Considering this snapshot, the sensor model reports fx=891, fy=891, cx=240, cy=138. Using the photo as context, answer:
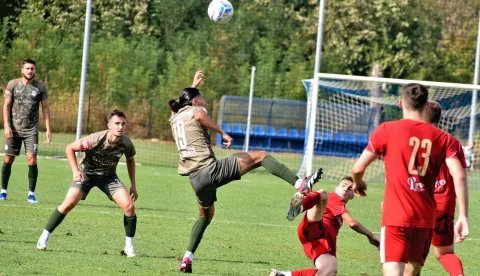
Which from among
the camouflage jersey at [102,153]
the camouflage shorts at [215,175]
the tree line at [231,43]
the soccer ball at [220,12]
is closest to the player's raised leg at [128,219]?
the camouflage jersey at [102,153]

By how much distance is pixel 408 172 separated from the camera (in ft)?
21.0

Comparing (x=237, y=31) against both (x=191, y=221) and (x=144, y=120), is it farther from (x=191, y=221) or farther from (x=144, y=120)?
(x=191, y=221)

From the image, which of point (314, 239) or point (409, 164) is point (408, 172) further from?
point (314, 239)

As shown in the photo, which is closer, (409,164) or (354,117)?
(409,164)

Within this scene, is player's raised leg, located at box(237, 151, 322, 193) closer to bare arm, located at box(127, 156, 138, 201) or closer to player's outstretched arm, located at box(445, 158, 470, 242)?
bare arm, located at box(127, 156, 138, 201)

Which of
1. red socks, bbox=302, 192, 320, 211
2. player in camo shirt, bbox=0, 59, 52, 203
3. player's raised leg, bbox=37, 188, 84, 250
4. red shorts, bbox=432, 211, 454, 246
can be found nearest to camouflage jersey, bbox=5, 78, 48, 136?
player in camo shirt, bbox=0, 59, 52, 203

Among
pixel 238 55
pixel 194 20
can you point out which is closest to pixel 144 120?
pixel 238 55

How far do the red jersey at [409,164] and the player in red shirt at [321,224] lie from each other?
4.17ft

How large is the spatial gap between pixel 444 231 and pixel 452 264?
0.98ft

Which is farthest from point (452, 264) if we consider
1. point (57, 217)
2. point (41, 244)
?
point (41, 244)

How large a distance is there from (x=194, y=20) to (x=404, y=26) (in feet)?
33.1

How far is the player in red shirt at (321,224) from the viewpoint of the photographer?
25.1ft

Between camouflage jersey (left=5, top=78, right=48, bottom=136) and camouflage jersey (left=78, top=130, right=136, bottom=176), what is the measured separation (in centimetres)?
425

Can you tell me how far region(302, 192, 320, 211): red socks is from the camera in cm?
763
